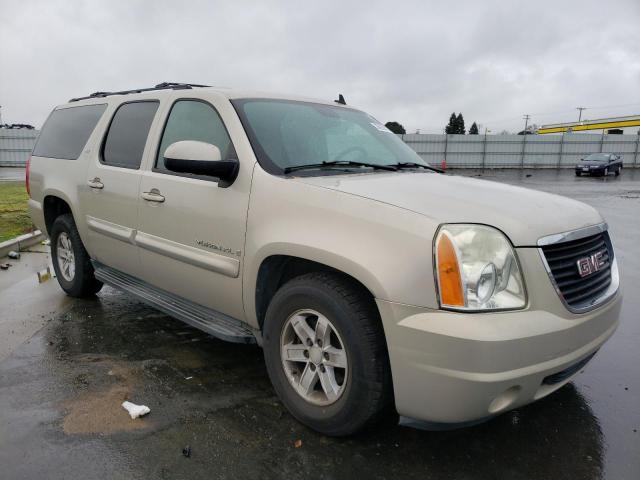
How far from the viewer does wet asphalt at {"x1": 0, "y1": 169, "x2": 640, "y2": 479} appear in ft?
7.70

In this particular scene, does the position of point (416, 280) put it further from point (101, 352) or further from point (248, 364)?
point (101, 352)

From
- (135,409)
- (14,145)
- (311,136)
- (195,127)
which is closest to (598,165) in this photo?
(311,136)

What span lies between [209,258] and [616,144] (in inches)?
1672

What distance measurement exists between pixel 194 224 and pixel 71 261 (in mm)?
2337

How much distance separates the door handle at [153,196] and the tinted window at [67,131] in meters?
1.35

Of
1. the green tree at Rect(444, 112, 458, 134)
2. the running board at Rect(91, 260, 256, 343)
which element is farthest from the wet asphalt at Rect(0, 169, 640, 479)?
the green tree at Rect(444, 112, 458, 134)

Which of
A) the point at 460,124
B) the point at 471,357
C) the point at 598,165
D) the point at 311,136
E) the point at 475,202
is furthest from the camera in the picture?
the point at 460,124

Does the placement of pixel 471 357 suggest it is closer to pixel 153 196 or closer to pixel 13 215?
pixel 153 196

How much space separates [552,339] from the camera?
Result: 2145 millimetres

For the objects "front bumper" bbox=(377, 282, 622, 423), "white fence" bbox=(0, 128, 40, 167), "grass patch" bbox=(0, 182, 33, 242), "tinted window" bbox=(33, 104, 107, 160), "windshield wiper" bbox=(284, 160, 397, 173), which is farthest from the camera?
"white fence" bbox=(0, 128, 40, 167)

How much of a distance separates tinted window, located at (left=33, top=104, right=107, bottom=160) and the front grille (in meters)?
3.81

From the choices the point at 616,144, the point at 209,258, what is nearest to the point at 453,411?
the point at 209,258

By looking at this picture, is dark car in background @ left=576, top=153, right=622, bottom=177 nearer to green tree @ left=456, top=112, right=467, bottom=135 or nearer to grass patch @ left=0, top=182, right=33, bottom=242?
grass patch @ left=0, top=182, right=33, bottom=242

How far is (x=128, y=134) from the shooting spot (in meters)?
3.92
